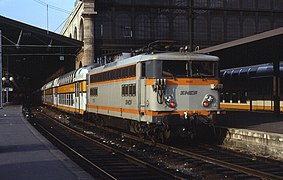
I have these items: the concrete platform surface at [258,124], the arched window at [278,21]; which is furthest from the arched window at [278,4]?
the concrete platform surface at [258,124]

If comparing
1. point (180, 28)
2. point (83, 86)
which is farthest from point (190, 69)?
point (180, 28)

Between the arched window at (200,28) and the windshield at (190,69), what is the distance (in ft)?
101

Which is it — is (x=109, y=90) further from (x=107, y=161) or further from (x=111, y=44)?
(x=111, y=44)

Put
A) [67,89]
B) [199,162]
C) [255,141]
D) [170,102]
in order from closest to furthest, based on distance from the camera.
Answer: [199,162] → [255,141] → [170,102] → [67,89]

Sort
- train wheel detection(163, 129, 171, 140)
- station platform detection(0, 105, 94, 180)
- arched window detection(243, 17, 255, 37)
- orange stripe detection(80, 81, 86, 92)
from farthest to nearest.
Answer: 1. arched window detection(243, 17, 255, 37)
2. orange stripe detection(80, 81, 86, 92)
3. train wheel detection(163, 129, 171, 140)
4. station platform detection(0, 105, 94, 180)

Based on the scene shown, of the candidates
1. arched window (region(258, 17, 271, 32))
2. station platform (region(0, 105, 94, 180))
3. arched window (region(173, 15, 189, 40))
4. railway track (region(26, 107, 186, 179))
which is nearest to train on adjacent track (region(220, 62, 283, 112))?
arched window (region(173, 15, 189, 40))

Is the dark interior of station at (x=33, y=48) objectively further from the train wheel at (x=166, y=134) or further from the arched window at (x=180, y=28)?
the train wheel at (x=166, y=134)

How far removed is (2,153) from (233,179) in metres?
6.53

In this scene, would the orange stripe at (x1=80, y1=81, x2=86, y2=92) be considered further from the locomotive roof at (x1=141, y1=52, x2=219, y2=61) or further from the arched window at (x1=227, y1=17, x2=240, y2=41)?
the arched window at (x1=227, y1=17, x2=240, y2=41)

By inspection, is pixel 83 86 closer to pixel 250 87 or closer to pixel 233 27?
pixel 250 87

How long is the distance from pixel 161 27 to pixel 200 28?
4.27 m

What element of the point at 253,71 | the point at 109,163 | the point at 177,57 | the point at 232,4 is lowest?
the point at 109,163

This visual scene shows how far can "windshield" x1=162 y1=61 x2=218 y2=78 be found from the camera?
1449 cm

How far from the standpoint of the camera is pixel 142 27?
144 feet
